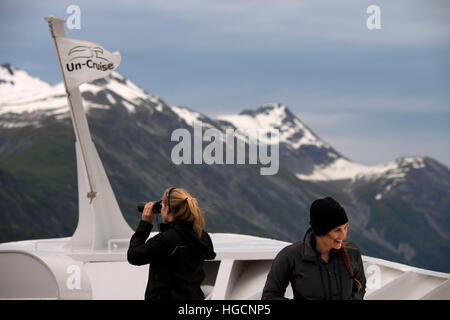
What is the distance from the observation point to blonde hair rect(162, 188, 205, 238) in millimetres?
7645

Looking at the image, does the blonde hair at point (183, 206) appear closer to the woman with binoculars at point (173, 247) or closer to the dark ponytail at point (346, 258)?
the woman with binoculars at point (173, 247)

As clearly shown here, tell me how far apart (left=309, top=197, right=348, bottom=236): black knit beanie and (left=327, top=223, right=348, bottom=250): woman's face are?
0.15 ft

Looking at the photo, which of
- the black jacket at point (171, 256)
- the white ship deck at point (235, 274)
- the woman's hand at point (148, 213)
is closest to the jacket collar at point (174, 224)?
the black jacket at point (171, 256)

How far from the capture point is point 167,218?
25.4 feet

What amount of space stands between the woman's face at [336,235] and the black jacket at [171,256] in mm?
1770

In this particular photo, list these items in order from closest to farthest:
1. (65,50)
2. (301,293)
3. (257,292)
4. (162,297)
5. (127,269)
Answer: (301,293) → (162,297) → (257,292) → (127,269) → (65,50)

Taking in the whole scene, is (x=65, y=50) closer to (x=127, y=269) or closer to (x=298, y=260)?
(x=127, y=269)

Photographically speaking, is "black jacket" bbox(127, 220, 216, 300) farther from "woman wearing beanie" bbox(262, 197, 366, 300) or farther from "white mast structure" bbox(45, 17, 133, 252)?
"white mast structure" bbox(45, 17, 133, 252)

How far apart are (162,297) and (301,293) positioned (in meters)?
1.71

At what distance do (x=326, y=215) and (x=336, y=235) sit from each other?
201 millimetres

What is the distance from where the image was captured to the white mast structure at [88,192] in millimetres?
19750

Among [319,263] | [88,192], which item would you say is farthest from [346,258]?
[88,192]
